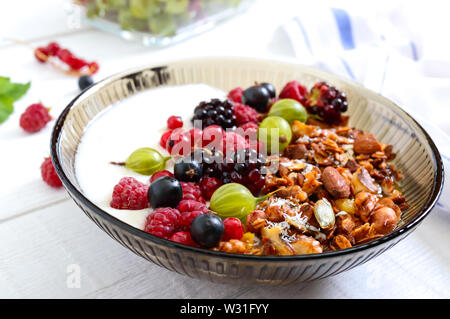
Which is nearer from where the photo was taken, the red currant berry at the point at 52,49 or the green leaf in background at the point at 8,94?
the green leaf in background at the point at 8,94

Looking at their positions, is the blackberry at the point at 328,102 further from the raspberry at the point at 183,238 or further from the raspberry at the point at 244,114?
the raspberry at the point at 183,238

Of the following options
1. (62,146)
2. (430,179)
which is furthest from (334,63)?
Result: (62,146)

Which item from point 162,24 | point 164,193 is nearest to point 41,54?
point 162,24

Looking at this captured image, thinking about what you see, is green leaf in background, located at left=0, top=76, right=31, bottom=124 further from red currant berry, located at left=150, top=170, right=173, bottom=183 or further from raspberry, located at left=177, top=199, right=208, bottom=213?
raspberry, located at left=177, top=199, right=208, bottom=213

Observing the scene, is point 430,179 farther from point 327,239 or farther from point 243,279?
point 243,279

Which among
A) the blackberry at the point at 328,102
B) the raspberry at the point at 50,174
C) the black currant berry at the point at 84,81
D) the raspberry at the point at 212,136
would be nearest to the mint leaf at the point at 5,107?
the black currant berry at the point at 84,81

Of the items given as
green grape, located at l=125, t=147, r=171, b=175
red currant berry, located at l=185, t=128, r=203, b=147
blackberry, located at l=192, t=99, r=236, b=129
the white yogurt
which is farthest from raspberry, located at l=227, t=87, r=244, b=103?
green grape, located at l=125, t=147, r=171, b=175

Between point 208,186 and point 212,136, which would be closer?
point 208,186

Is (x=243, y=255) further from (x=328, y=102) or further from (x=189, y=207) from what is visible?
(x=328, y=102)
